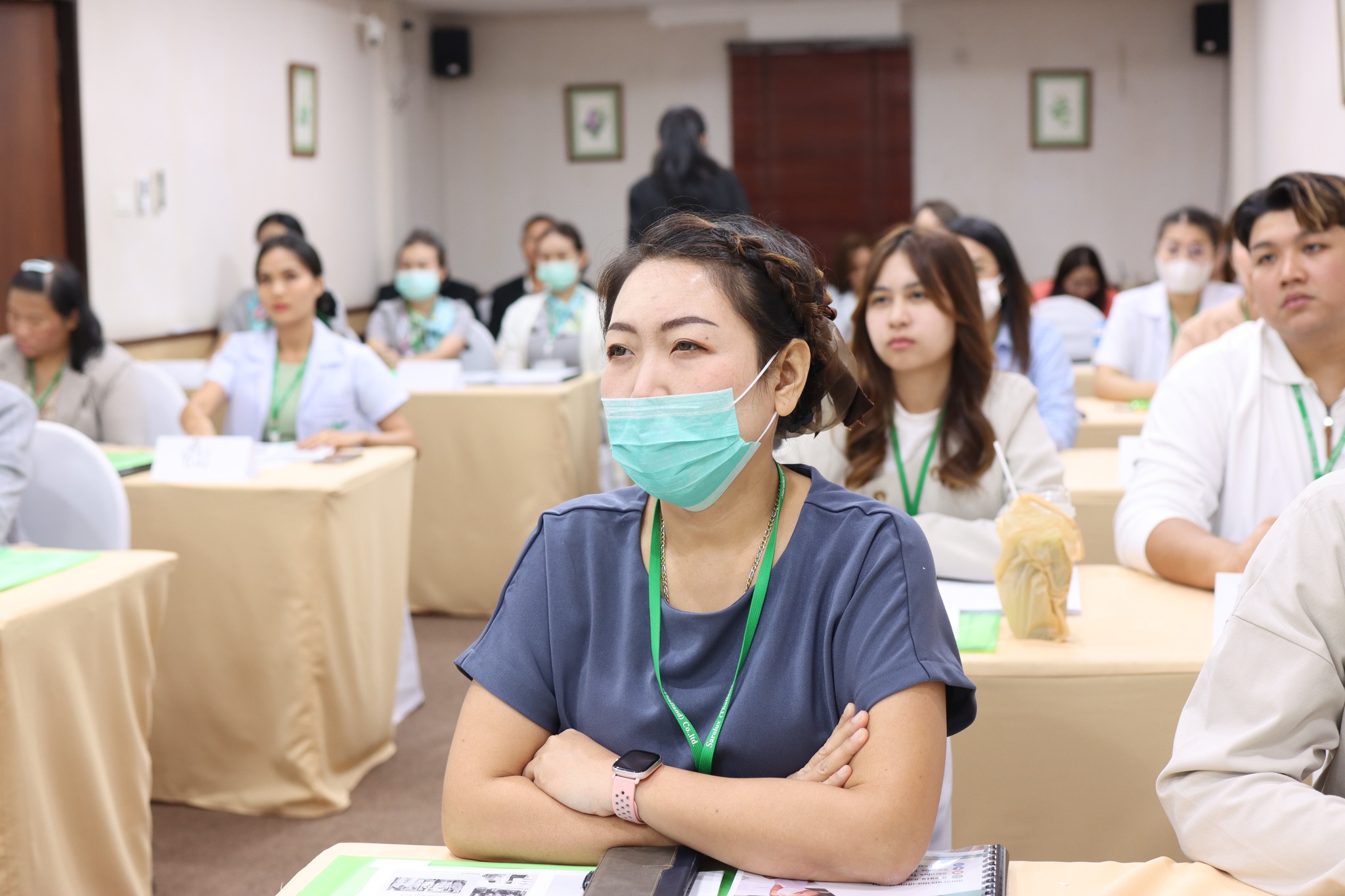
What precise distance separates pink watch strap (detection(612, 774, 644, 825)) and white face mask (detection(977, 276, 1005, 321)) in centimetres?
248

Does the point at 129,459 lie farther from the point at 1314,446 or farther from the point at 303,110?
the point at 303,110

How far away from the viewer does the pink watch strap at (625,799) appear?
1198 millimetres

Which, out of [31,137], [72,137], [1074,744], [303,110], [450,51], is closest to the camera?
[1074,744]

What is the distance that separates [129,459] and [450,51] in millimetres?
6726

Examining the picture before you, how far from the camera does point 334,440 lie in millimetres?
3592

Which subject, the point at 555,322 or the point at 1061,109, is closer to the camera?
the point at 555,322

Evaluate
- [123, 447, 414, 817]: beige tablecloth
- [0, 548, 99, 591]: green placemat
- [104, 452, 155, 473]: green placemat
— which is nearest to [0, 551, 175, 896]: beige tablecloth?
[0, 548, 99, 591]: green placemat

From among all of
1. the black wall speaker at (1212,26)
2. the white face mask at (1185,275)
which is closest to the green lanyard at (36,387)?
the white face mask at (1185,275)

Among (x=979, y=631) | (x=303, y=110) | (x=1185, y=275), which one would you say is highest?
(x=303, y=110)

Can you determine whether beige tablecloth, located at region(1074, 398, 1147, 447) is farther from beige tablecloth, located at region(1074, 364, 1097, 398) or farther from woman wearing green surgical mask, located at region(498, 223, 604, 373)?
woman wearing green surgical mask, located at region(498, 223, 604, 373)

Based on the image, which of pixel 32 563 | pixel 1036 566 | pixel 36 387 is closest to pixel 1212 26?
pixel 36 387

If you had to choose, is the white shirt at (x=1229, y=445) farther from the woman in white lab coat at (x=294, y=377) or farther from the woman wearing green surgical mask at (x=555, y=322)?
the woman wearing green surgical mask at (x=555, y=322)

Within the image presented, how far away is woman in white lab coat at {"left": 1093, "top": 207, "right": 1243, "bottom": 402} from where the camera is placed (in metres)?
4.98

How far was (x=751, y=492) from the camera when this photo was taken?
1376mm
